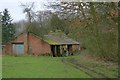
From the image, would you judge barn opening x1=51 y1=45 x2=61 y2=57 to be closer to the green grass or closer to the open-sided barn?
the open-sided barn

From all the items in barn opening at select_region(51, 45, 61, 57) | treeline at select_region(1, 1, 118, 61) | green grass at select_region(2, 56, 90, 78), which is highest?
treeline at select_region(1, 1, 118, 61)

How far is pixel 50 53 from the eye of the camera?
50438mm

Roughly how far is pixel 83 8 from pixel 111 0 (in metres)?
3.97

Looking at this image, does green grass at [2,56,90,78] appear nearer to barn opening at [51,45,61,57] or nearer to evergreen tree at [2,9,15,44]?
barn opening at [51,45,61,57]

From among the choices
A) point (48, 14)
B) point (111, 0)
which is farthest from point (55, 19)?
point (111, 0)

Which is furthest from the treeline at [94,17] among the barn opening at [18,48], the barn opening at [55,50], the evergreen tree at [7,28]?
the evergreen tree at [7,28]

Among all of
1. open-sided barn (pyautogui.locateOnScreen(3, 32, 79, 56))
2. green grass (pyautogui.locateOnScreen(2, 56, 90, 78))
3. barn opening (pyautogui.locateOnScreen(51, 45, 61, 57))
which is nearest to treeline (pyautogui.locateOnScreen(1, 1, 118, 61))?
green grass (pyautogui.locateOnScreen(2, 56, 90, 78))

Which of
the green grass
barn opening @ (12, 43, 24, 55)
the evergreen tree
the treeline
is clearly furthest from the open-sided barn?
the treeline

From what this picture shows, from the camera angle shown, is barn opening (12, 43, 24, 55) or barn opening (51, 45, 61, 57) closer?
barn opening (12, 43, 24, 55)

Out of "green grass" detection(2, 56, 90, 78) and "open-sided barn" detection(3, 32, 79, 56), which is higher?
"open-sided barn" detection(3, 32, 79, 56)

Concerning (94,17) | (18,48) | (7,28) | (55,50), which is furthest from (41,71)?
(7,28)

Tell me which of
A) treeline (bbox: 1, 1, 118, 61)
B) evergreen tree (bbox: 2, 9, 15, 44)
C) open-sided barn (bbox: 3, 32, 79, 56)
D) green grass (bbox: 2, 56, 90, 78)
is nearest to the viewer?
treeline (bbox: 1, 1, 118, 61)

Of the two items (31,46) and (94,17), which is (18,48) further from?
(94,17)

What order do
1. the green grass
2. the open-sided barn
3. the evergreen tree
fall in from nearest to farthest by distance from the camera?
the green grass
the open-sided barn
the evergreen tree
